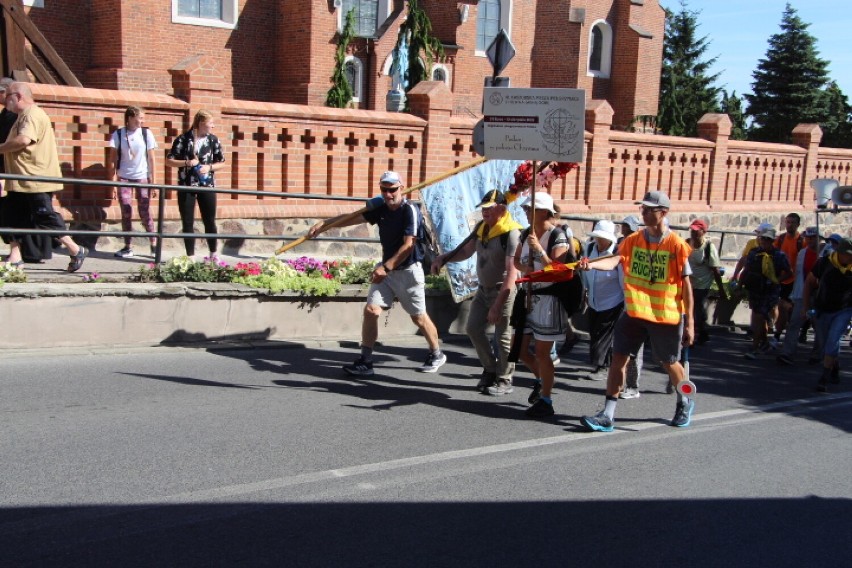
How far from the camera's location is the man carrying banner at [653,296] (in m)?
7.63

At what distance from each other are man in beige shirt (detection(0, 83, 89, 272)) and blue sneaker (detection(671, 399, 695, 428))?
624 centimetres

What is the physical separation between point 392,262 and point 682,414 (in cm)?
295

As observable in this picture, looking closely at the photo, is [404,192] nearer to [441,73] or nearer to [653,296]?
[653,296]

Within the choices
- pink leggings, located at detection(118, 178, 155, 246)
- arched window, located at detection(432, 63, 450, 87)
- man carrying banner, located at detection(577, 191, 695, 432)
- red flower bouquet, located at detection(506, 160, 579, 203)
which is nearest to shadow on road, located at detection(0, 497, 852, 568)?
man carrying banner, located at detection(577, 191, 695, 432)

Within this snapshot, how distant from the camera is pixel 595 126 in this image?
1872 centimetres

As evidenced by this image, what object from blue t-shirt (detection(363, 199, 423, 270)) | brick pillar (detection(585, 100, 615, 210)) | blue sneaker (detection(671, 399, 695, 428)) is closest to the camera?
blue sneaker (detection(671, 399, 695, 428))

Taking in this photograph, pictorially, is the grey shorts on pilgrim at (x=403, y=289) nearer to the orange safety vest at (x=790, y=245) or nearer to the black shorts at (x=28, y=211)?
the black shorts at (x=28, y=211)

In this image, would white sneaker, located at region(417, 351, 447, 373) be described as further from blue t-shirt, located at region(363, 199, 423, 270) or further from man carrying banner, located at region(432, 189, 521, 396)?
blue t-shirt, located at region(363, 199, 423, 270)

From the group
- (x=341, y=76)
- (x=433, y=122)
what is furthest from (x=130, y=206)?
(x=341, y=76)

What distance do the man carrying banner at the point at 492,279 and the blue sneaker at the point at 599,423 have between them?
3.88 feet

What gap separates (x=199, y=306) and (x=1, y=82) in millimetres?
4178

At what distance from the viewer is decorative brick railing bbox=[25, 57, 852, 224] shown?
12.5 m

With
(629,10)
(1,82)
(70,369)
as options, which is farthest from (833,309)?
(629,10)

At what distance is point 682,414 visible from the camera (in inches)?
320
